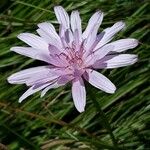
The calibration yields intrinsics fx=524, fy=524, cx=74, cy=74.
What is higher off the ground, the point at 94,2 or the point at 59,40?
the point at 94,2

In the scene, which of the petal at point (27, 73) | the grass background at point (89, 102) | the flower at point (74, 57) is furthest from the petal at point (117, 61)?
the grass background at point (89, 102)

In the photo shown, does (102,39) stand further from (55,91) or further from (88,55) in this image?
(55,91)

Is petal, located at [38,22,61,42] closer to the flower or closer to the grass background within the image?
the flower

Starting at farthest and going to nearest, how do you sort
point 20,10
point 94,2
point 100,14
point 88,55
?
1. point 20,10
2. point 94,2
3. point 100,14
4. point 88,55

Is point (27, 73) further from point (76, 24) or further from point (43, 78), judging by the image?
point (76, 24)

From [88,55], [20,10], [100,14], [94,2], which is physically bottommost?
[88,55]

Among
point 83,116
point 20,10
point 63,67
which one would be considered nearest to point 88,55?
point 63,67
